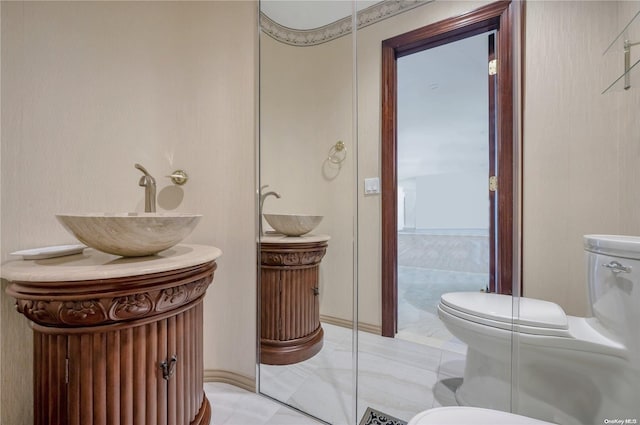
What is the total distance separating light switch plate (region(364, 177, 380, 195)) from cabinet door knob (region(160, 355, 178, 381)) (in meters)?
1.06

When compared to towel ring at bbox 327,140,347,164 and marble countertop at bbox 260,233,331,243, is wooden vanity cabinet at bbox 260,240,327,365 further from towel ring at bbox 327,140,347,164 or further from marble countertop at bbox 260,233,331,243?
towel ring at bbox 327,140,347,164

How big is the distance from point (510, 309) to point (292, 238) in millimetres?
1002

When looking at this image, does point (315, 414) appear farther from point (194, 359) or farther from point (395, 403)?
point (194, 359)

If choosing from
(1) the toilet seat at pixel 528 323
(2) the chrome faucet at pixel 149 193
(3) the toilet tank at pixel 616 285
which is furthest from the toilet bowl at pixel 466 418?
(2) the chrome faucet at pixel 149 193

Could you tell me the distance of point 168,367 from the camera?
2.68 ft

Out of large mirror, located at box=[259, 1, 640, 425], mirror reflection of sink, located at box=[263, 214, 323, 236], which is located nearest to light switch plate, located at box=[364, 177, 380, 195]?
large mirror, located at box=[259, 1, 640, 425]

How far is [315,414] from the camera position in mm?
1120

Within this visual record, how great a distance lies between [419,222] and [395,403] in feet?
2.82

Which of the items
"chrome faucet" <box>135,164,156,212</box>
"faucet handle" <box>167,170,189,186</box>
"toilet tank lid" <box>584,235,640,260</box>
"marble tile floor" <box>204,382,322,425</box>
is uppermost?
"faucet handle" <box>167,170,189,186</box>

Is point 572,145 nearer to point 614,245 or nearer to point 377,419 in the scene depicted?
point 614,245

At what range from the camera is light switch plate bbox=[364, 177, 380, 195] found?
1.31 meters

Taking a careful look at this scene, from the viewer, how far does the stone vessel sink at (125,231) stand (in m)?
0.70

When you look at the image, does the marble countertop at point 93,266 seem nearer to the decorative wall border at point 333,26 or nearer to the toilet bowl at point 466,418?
the toilet bowl at point 466,418

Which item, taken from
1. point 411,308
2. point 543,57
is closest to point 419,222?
point 411,308
